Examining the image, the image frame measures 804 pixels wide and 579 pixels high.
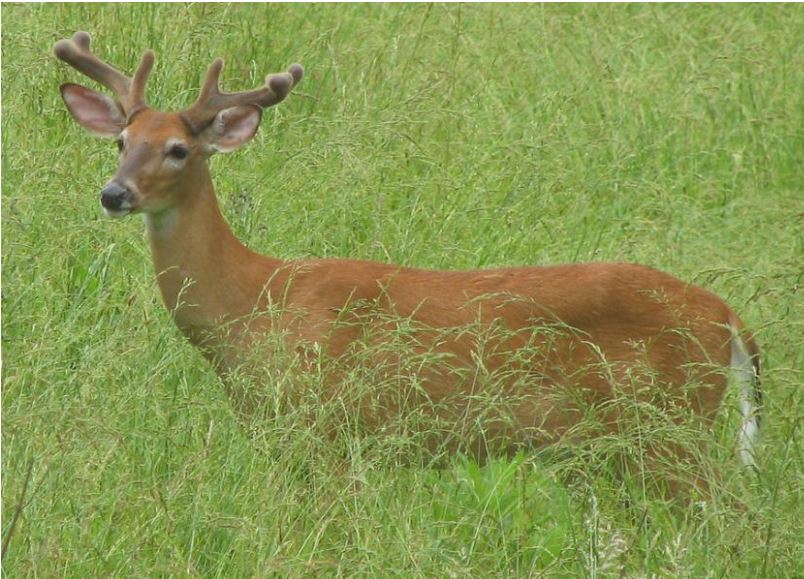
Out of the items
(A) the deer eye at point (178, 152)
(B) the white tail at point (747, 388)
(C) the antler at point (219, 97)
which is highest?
(C) the antler at point (219, 97)

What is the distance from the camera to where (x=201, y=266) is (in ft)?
15.7

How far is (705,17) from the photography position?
8.17m

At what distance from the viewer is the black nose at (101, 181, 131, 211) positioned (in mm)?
4648

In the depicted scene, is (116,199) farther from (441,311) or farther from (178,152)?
(441,311)

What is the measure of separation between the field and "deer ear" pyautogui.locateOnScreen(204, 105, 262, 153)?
439 mm

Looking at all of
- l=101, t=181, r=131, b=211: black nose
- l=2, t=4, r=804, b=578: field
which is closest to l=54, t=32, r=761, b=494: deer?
l=101, t=181, r=131, b=211: black nose

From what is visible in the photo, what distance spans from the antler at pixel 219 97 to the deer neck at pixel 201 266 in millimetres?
198

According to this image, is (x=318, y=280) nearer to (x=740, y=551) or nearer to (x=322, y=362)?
(x=322, y=362)

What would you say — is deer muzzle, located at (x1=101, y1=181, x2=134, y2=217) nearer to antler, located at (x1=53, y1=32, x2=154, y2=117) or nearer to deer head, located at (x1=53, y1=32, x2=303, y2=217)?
deer head, located at (x1=53, y1=32, x2=303, y2=217)

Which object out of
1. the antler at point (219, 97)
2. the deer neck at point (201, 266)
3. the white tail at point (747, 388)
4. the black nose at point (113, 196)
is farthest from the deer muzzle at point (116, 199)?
the white tail at point (747, 388)

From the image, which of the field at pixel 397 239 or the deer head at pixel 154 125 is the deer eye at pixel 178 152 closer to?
the deer head at pixel 154 125

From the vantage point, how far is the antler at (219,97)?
4.98 meters

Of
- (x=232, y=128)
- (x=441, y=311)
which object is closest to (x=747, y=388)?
(x=441, y=311)

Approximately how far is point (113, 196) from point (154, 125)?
1.02 feet
